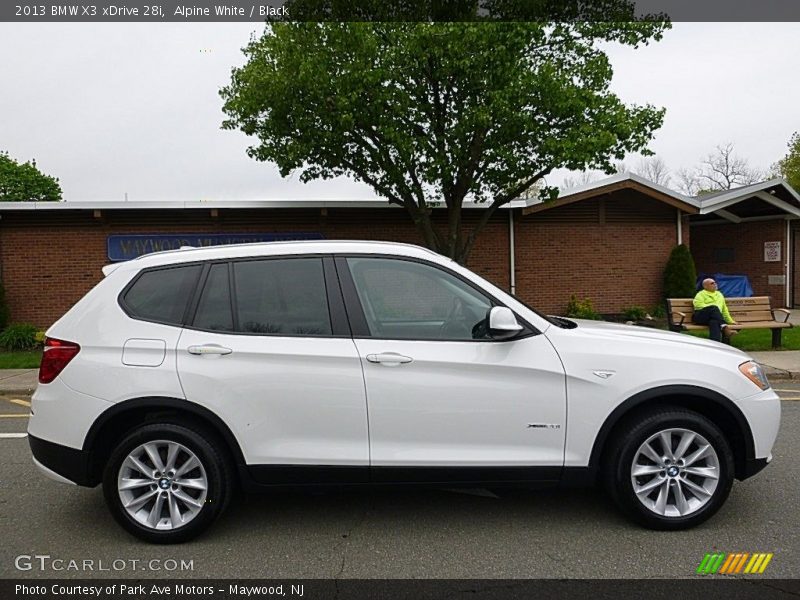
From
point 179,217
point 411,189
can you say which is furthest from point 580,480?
point 179,217

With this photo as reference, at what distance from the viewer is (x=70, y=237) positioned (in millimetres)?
13891

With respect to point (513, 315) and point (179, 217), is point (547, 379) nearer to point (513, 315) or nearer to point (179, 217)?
point (513, 315)

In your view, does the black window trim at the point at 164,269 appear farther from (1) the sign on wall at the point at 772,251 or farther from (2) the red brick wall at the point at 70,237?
Answer: (1) the sign on wall at the point at 772,251

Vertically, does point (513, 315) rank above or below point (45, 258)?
below

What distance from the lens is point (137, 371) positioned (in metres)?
3.48

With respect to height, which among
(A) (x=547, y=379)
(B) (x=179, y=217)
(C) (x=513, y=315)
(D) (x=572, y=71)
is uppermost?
(D) (x=572, y=71)

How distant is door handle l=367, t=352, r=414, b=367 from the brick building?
10869mm

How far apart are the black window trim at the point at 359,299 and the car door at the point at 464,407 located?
1 cm

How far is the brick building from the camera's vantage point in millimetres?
13805

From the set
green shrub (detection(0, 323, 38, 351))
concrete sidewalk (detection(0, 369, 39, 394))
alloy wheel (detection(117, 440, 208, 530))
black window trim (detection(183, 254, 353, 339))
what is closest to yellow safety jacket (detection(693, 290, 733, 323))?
black window trim (detection(183, 254, 353, 339))

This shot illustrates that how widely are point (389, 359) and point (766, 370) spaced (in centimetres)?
775

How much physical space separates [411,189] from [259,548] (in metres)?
9.58

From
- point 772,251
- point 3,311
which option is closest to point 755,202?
point 772,251
